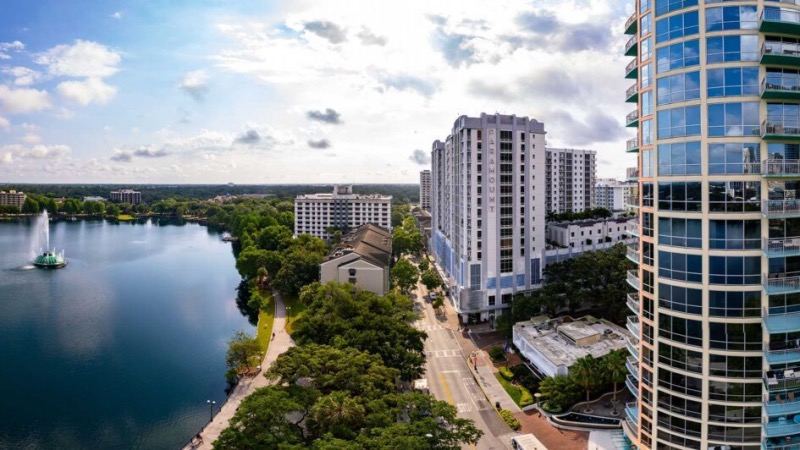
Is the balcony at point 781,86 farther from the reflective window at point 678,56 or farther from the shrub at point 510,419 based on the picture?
the shrub at point 510,419

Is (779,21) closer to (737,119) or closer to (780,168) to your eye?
(737,119)

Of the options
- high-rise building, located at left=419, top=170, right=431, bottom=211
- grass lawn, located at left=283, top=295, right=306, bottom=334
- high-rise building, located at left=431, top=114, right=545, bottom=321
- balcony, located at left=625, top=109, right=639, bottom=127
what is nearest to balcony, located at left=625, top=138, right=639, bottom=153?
balcony, located at left=625, top=109, right=639, bottom=127

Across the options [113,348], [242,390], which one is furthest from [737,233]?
[113,348]

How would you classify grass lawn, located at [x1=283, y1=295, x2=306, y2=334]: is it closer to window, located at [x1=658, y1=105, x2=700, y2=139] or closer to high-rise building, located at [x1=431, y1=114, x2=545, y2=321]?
high-rise building, located at [x1=431, y1=114, x2=545, y2=321]

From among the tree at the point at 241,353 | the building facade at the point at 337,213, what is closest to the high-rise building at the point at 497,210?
the tree at the point at 241,353

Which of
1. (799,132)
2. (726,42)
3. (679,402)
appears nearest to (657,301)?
(679,402)

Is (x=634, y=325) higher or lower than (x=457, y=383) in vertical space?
higher
